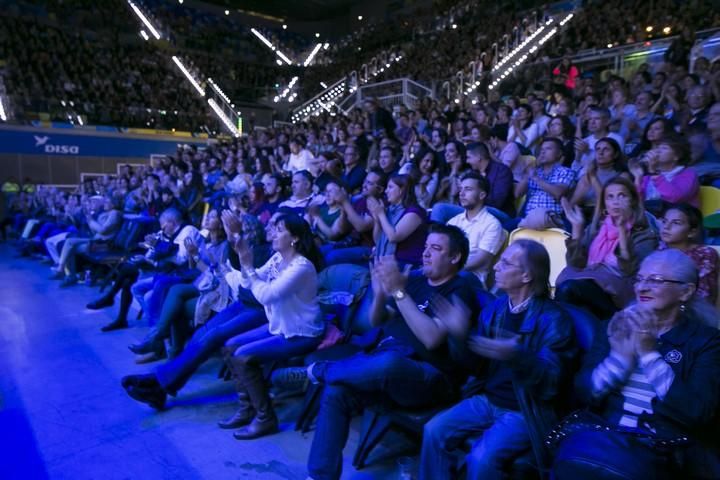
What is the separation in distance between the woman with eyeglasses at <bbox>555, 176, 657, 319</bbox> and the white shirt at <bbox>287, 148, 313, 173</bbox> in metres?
5.27

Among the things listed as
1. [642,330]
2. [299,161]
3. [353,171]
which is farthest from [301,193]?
[642,330]

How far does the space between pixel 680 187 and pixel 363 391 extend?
225 centimetres

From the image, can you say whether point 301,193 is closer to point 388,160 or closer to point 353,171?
point 353,171

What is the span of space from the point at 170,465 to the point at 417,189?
2.99 m

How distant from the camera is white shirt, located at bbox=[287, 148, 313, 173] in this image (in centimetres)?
740

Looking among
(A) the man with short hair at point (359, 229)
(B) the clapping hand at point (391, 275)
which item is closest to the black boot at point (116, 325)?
(A) the man with short hair at point (359, 229)

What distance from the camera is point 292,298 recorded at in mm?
2709

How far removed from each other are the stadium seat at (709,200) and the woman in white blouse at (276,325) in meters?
2.35

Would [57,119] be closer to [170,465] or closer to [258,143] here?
[258,143]

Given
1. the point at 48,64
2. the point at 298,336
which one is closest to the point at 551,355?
the point at 298,336

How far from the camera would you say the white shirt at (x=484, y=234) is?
2.90m

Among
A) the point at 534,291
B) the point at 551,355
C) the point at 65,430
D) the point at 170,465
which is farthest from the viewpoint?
the point at 65,430

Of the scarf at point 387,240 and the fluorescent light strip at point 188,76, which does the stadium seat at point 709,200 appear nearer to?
the scarf at point 387,240

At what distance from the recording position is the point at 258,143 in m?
10.6
